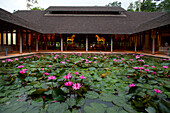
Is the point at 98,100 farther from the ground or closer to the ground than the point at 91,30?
A: closer to the ground

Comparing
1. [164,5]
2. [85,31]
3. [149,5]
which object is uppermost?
[149,5]

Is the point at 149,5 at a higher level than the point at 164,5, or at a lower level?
higher

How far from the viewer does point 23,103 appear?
49.7 inches

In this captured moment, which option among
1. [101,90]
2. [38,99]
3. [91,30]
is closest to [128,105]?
[101,90]

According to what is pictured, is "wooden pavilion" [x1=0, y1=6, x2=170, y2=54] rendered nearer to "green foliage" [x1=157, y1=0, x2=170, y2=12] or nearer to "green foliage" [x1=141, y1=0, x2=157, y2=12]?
"green foliage" [x1=141, y1=0, x2=157, y2=12]

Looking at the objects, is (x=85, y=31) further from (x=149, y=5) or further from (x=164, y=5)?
(x=164, y=5)

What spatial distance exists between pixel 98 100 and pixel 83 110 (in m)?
0.30

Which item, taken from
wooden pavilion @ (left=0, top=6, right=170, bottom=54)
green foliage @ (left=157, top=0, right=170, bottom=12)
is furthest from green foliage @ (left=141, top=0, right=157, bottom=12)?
wooden pavilion @ (left=0, top=6, right=170, bottom=54)

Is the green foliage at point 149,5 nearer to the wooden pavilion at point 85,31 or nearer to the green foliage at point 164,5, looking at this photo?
the green foliage at point 164,5

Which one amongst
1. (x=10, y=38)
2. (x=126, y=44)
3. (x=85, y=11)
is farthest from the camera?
(x=85, y=11)

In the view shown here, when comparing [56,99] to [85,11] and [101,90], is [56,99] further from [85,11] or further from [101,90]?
[85,11]

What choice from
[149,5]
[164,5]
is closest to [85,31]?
[149,5]

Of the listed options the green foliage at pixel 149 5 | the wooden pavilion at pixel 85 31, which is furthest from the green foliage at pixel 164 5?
the wooden pavilion at pixel 85 31

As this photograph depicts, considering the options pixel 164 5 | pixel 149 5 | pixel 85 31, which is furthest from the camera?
pixel 149 5
